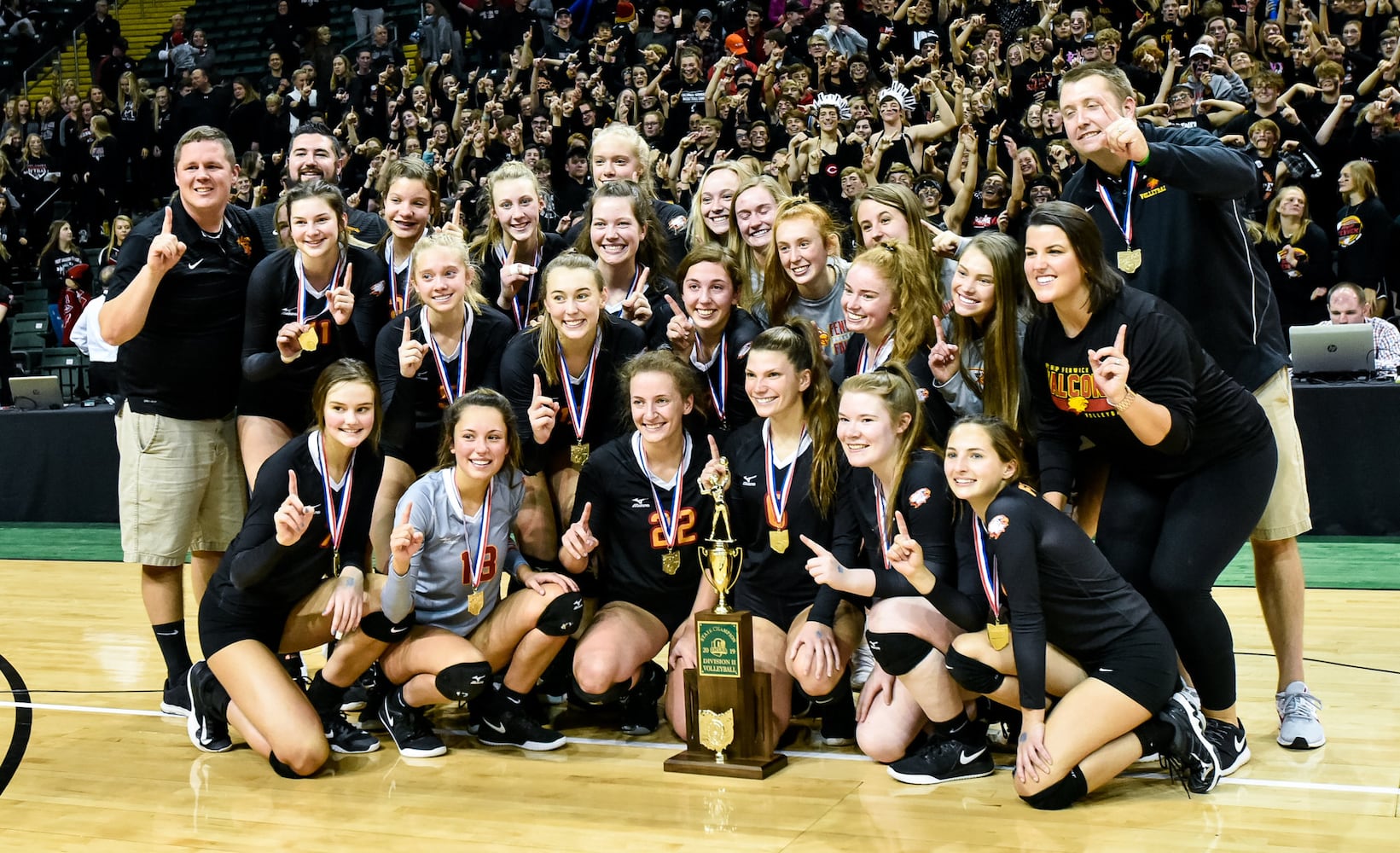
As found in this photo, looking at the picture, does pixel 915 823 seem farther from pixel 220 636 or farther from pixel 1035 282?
pixel 220 636

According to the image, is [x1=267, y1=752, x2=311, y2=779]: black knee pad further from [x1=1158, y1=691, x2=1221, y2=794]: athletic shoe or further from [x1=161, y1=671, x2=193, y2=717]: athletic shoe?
[x1=1158, y1=691, x2=1221, y2=794]: athletic shoe

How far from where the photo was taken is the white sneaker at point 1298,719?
368 centimetres

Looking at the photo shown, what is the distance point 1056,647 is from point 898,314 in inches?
44.0

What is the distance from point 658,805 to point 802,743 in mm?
682

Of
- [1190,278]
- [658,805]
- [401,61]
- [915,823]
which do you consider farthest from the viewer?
[401,61]

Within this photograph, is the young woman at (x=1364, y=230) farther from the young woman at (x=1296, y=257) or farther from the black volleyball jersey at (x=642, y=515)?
the black volleyball jersey at (x=642, y=515)

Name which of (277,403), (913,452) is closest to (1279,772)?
(913,452)

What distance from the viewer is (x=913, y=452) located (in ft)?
12.2

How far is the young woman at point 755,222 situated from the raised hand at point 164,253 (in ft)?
5.92

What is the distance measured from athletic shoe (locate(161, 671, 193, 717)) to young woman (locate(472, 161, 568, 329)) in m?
1.66

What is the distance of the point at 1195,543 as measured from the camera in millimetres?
3436

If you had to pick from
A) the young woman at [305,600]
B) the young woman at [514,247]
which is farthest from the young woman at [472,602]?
the young woman at [514,247]

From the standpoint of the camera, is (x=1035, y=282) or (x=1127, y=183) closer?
(x=1035, y=282)

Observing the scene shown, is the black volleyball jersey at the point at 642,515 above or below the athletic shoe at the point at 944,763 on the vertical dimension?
above
